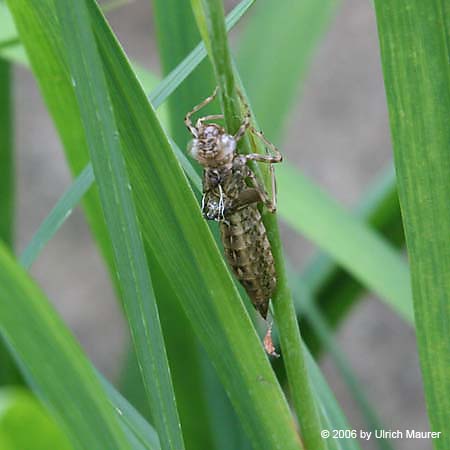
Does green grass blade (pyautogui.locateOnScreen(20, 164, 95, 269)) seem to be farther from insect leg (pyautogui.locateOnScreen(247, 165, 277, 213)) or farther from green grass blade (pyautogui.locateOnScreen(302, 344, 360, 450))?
green grass blade (pyautogui.locateOnScreen(302, 344, 360, 450))

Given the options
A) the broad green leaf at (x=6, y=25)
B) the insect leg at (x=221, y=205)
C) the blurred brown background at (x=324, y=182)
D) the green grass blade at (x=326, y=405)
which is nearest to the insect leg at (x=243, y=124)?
the insect leg at (x=221, y=205)

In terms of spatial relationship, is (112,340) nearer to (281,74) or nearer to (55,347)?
(281,74)

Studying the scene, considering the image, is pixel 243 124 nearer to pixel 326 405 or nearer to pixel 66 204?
pixel 66 204

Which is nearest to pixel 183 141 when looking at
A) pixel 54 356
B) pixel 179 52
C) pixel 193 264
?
pixel 179 52

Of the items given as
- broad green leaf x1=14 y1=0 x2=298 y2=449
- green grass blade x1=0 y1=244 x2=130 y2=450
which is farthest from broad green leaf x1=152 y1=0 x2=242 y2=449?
green grass blade x1=0 y1=244 x2=130 y2=450

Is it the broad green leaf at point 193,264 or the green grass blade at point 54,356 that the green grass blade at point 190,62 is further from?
the green grass blade at point 54,356
